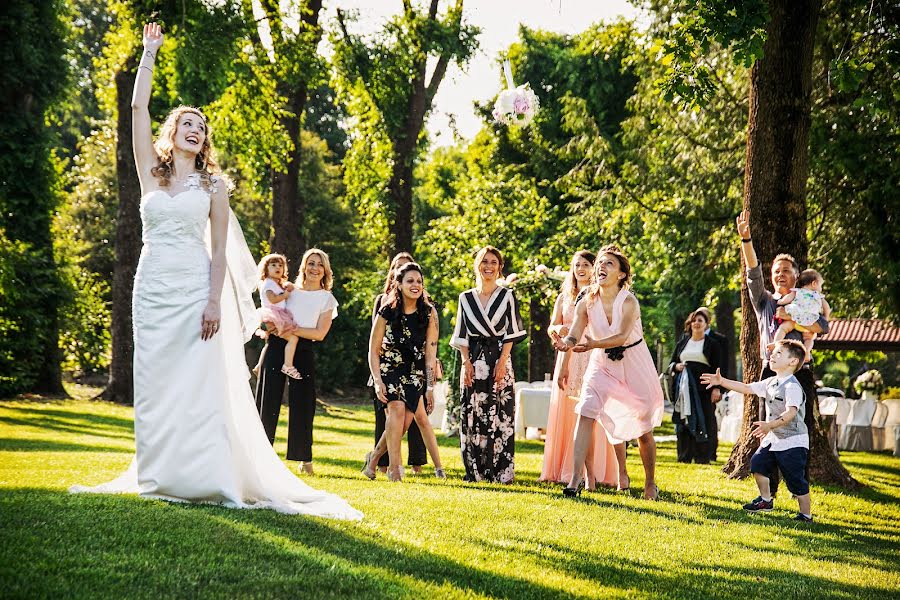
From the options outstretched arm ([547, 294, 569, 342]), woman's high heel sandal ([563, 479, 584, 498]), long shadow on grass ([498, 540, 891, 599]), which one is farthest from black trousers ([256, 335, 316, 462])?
long shadow on grass ([498, 540, 891, 599])

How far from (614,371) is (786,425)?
1576mm

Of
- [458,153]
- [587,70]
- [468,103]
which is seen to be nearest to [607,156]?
[587,70]

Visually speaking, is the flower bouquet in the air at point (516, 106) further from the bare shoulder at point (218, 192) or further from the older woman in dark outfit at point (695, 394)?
the bare shoulder at point (218, 192)

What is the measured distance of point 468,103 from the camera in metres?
39.3

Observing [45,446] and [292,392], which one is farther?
[45,446]

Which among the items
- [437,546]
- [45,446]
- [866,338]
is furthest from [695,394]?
[866,338]

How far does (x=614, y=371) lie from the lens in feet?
30.2

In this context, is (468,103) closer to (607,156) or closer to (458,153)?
(458,153)

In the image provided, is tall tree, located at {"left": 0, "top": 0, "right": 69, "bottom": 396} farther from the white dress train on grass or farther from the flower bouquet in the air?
the white dress train on grass

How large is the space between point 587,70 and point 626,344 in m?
28.5

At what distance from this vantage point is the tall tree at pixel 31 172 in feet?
75.9

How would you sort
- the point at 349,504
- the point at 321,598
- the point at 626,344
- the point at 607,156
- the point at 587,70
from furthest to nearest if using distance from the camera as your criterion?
1. the point at 587,70
2. the point at 607,156
3. the point at 626,344
4. the point at 349,504
5. the point at 321,598

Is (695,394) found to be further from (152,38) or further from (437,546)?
(152,38)

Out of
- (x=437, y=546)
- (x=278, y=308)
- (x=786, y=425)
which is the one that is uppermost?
(x=278, y=308)
